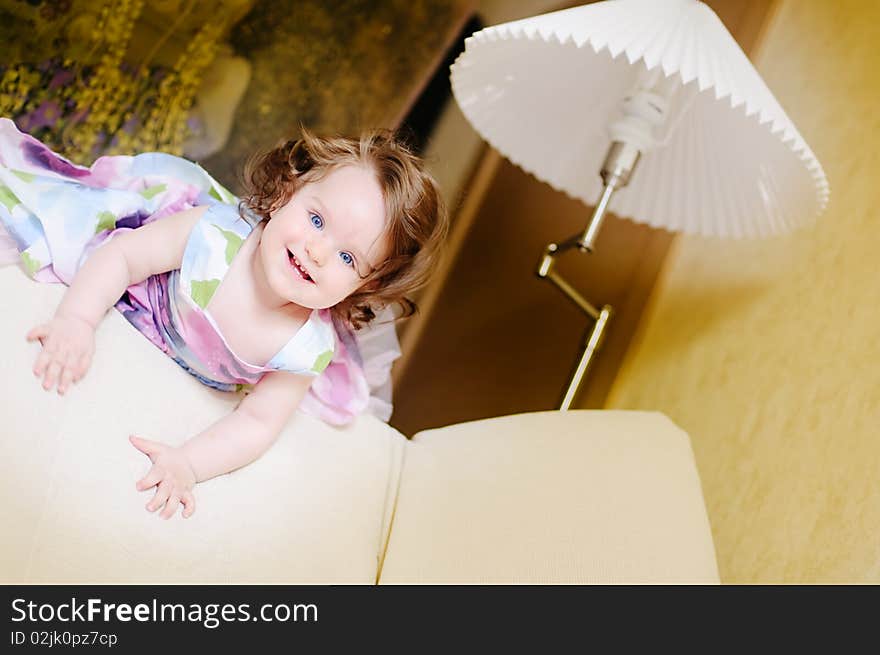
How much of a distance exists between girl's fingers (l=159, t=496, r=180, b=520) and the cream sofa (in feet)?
0.04

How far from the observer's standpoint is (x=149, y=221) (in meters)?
1.00

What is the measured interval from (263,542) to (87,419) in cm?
20

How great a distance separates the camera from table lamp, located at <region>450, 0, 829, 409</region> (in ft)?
3.51

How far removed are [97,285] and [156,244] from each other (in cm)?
11

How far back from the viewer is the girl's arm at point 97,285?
71 centimetres

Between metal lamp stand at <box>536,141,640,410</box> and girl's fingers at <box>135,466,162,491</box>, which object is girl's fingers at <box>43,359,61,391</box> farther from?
metal lamp stand at <box>536,141,640,410</box>

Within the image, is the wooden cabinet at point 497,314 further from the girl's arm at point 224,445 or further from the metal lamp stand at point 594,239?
the girl's arm at point 224,445

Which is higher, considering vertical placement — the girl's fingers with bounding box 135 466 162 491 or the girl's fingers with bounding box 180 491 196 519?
the girl's fingers with bounding box 135 466 162 491

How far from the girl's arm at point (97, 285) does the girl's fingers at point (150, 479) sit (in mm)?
104

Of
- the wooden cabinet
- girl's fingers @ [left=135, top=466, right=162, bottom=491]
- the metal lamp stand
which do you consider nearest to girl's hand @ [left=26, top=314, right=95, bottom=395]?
girl's fingers @ [left=135, top=466, right=162, bottom=491]

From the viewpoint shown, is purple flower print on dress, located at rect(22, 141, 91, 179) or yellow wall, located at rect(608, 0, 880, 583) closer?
purple flower print on dress, located at rect(22, 141, 91, 179)

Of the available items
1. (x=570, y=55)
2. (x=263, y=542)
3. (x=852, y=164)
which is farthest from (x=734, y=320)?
(x=263, y=542)

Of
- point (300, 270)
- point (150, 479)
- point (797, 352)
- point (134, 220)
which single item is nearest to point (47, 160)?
point (134, 220)

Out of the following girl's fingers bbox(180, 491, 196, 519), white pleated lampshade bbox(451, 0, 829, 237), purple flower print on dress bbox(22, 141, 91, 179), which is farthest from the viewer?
white pleated lampshade bbox(451, 0, 829, 237)
